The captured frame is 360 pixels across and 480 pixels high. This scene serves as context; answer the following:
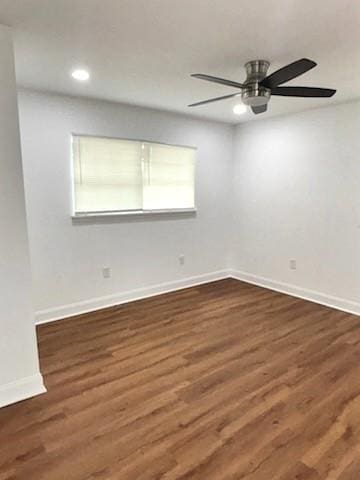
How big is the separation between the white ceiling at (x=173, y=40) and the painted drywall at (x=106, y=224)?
0.46m

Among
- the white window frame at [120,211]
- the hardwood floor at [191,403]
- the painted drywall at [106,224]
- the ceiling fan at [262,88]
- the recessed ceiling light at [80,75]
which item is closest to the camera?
the hardwood floor at [191,403]

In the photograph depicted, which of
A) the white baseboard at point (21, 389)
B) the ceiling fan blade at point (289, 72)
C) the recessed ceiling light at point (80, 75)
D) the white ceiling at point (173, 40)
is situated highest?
the recessed ceiling light at point (80, 75)

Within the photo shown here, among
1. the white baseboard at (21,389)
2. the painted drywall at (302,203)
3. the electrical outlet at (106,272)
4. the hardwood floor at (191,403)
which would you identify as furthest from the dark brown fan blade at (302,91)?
the white baseboard at (21,389)

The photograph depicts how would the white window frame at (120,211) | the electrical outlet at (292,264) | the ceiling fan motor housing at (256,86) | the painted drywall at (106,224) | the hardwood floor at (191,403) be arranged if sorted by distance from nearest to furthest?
the hardwood floor at (191,403) → the ceiling fan motor housing at (256,86) → the painted drywall at (106,224) → the white window frame at (120,211) → the electrical outlet at (292,264)

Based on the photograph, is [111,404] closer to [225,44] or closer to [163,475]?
[163,475]

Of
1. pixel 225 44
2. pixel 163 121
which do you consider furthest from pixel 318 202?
pixel 225 44

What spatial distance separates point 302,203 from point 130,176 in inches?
86.1

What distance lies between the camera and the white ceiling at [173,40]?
168 centimetres

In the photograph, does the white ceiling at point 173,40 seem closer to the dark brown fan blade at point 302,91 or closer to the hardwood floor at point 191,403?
the dark brown fan blade at point 302,91

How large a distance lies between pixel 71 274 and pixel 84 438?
6.58 ft

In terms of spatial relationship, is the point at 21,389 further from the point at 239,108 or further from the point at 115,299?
the point at 239,108

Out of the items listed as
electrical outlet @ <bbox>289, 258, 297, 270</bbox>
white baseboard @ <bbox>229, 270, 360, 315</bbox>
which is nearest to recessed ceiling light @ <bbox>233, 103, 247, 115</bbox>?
electrical outlet @ <bbox>289, 258, 297, 270</bbox>

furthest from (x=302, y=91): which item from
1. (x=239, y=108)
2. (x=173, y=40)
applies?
(x=239, y=108)

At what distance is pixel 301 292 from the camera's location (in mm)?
4184
